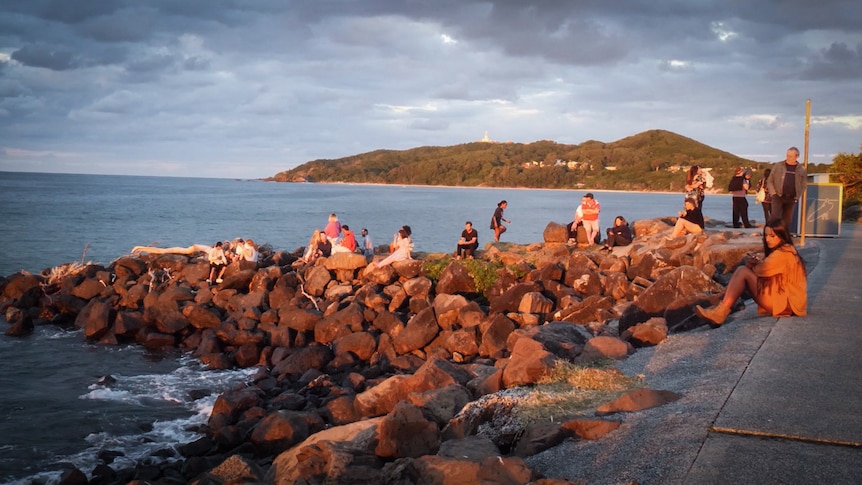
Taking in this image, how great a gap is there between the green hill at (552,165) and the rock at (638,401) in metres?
113

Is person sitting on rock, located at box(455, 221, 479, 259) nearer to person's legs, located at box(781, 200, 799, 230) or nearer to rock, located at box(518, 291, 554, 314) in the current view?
rock, located at box(518, 291, 554, 314)

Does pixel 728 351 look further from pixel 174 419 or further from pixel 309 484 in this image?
pixel 174 419

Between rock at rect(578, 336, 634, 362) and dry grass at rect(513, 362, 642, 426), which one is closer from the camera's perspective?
dry grass at rect(513, 362, 642, 426)

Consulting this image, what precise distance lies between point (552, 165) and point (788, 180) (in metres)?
145

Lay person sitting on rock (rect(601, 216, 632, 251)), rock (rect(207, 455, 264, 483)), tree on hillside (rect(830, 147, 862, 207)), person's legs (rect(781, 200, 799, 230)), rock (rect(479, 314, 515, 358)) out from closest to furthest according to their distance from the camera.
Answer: rock (rect(207, 455, 264, 483)) → rock (rect(479, 314, 515, 358)) → person's legs (rect(781, 200, 799, 230)) → person sitting on rock (rect(601, 216, 632, 251)) → tree on hillside (rect(830, 147, 862, 207))

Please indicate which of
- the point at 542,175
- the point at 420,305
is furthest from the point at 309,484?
the point at 542,175

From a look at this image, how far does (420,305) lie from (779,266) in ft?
31.1

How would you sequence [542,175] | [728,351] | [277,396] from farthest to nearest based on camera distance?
[542,175] < [277,396] < [728,351]

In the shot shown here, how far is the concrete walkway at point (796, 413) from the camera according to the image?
4.97 m

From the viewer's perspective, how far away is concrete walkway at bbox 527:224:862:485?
16.6 feet

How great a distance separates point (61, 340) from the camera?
61.1ft

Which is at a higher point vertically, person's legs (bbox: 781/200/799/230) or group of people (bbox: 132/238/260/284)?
person's legs (bbox: 781/200/799/230)

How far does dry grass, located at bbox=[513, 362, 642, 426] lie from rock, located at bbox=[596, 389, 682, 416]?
249mm

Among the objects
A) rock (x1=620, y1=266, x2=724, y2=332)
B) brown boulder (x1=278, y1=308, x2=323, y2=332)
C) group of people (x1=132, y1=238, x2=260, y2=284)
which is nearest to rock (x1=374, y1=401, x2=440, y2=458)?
rock (x1=620, y1=266, x2=724, y2=332)
